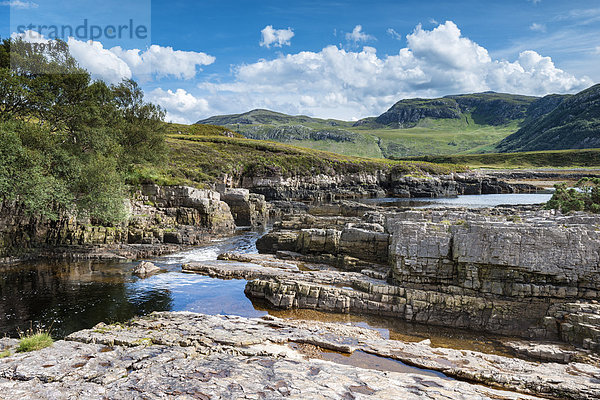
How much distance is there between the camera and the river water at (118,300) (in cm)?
1686

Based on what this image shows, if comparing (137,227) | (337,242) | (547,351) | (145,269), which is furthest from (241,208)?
(547,351)

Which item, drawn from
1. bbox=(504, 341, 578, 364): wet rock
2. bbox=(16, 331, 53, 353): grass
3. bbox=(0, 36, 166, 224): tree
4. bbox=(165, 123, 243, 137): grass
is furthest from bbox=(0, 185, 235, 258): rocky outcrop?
bbox=(165, 123, 243, 137): grass

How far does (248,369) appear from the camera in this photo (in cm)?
1063

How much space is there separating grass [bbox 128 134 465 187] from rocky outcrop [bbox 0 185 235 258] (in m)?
15.2

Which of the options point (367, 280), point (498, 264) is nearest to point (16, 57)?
point (367, 280)

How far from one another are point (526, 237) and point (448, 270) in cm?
419

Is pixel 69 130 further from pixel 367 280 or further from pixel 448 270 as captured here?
pixel 448 270

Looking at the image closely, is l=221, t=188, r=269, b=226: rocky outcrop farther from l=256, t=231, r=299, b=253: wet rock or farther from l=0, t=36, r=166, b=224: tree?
l=0, t=36, r=166, b=224: tree

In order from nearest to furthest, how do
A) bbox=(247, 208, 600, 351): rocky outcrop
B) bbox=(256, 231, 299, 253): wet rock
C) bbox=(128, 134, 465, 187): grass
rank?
bbox=(247, 208, 600, 351): rocky outcrop
bbox=(256, 231, 299, 253): wet rock
bbox=(128, 134, 465, 187): grass

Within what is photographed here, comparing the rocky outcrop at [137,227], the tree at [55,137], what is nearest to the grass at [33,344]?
the tree at [55,137]

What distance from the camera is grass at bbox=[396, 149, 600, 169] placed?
149m

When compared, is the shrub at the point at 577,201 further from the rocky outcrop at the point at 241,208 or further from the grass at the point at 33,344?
the grass at the point at 33,344

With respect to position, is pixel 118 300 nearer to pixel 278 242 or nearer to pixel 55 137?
pixel 278 242

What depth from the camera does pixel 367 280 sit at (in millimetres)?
22219
